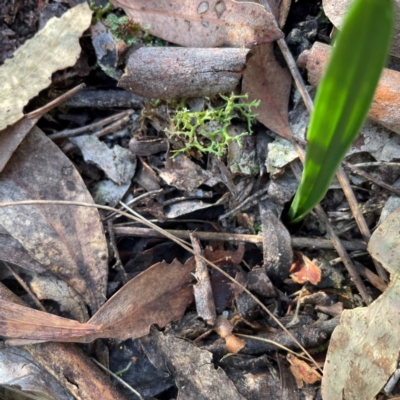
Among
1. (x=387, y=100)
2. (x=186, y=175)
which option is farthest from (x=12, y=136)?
(x=387, y=100)

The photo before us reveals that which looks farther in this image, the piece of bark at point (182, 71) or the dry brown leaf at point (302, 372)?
the piece of bark at point (182, 71)

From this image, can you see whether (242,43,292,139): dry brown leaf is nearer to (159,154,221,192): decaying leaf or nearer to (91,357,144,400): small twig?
(159,154,221,192): decaying leaf

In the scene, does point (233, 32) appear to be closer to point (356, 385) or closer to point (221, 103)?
point (221, 103)

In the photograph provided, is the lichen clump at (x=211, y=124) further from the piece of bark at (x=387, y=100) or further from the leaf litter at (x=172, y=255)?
the piece of bark at (x=387, y=100)

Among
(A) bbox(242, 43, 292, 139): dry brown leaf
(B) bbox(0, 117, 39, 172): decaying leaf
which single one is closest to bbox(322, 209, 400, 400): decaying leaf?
(A) bbox(242, 43, 292, 139): dry brown leaf

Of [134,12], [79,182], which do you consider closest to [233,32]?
[134,12]

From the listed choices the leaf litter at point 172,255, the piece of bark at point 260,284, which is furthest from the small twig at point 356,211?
the piece of bark at point 260,284
